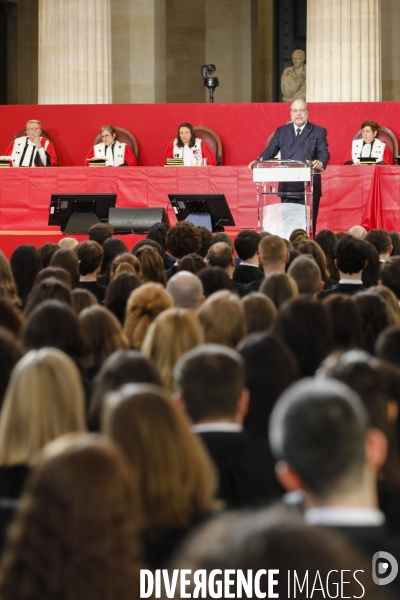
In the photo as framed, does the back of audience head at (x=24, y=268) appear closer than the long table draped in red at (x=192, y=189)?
Yes

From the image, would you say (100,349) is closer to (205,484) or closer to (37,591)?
(205,484)

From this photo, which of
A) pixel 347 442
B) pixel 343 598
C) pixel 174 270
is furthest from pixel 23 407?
pixel 174 270

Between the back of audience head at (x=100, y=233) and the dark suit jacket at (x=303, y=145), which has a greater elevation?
the dark suit jacket at (x=303, y=145)

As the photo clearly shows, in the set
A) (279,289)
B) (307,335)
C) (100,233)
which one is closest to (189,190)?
(100,233)

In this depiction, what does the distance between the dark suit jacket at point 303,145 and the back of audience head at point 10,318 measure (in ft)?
24.7

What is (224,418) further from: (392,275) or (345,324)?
(392,275)

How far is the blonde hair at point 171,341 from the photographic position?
13.2ft

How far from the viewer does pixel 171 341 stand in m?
4.04

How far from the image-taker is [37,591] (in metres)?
1.81

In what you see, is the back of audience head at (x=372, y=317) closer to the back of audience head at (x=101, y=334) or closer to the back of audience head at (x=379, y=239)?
the back of audience head at (x=101, y=334)

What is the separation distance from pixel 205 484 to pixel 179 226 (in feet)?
21.1

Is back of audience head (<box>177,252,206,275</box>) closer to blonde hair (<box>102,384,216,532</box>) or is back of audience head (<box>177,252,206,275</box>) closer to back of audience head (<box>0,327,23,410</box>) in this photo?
back of audience head (<box>0,327,23,410</box>)

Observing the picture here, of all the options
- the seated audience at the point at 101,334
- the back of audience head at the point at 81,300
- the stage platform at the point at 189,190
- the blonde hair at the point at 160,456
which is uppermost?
the stage platform at the point at 189,190

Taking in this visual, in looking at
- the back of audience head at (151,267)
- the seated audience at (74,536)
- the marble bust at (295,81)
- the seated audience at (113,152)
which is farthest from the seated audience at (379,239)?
the marble bust at (295,81)
